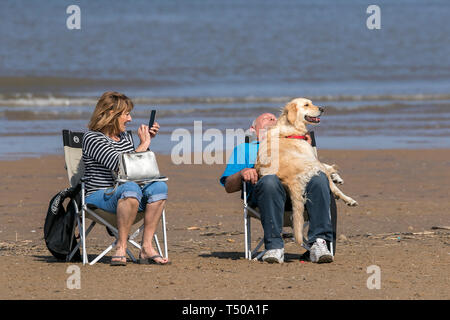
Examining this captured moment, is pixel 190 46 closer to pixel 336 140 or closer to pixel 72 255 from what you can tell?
pixel 336 140

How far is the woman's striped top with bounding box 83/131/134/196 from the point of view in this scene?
6062 millimetres

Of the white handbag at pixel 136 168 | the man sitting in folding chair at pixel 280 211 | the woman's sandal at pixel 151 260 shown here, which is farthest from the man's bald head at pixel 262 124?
the woman's sandal at pixel 151 260

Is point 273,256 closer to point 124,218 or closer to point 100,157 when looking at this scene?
point 124,218

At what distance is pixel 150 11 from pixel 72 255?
166 ft

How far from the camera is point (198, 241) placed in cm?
740

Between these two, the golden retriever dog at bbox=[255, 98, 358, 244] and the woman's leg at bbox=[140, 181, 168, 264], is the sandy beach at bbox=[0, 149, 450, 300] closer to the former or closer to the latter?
the woman's leg at bbox=[140, 181, 168, 264]

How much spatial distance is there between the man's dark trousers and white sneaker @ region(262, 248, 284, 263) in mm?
29

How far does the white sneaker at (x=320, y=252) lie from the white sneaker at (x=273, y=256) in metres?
0.24

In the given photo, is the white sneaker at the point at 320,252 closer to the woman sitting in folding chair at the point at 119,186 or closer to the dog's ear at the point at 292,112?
the dog's ear at the point at 292,112

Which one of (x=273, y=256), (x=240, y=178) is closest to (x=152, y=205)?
(x=240, y=178)

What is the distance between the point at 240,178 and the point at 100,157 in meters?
1.04

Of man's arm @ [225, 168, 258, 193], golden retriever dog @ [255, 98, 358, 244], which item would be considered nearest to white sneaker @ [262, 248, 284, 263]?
golden retriever dog @ [255, 98, 358, 244]

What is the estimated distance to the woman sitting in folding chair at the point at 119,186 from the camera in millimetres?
5977
